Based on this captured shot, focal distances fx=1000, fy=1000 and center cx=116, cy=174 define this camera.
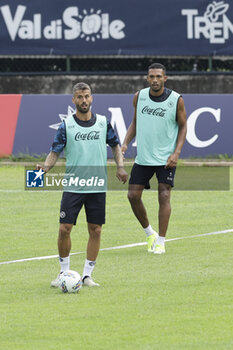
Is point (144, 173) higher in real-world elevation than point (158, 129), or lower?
lower

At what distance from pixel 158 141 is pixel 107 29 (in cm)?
1267

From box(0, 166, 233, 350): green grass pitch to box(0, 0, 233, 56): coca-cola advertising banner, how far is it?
948cm

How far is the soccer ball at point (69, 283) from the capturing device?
9.25 meters

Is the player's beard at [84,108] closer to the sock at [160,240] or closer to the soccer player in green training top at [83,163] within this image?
the soccer player in green training top at [83,163]

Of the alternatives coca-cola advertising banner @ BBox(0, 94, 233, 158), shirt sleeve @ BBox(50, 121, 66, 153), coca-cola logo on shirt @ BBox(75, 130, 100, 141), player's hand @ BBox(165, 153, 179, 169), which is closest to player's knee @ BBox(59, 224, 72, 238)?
shirt sleeve @ BBox(50, 121, 66, 153)

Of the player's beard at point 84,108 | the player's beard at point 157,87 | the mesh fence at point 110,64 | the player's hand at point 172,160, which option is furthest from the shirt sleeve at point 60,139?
the mesh fence at point 110,64

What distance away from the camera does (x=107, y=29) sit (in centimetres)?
2453

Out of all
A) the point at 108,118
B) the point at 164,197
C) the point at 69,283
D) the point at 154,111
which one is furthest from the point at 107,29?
the point at 69,283

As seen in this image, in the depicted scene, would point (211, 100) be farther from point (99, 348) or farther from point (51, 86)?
point (99, 348)

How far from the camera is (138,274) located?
10.2 metres

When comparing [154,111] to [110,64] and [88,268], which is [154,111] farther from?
[110,64]

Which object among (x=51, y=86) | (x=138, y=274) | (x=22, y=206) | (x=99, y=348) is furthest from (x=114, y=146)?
(x=51, y=86)

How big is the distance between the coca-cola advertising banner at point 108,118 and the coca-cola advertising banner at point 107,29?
2755 mm

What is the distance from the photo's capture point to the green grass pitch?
7.33 meters
